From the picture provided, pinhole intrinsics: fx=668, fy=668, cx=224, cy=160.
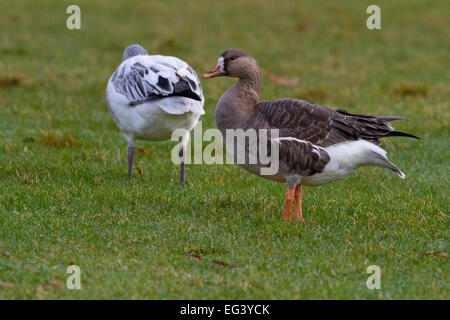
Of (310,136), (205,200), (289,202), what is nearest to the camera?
(310,136)

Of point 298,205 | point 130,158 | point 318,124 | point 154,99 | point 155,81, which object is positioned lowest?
point 298,205

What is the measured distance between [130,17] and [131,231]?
1410cm

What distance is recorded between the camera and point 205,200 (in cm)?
743

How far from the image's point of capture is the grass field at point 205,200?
543 cm

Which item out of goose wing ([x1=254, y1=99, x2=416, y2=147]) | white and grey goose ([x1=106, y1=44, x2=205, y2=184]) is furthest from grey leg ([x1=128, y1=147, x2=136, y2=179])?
goose wing ([x1=254, y1=99, x2=416, y2=147])

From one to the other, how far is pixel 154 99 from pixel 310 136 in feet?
6.92

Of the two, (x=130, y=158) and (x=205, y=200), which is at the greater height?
(x=130, y=158)

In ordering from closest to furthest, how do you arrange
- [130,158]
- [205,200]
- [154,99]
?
[205,200]
[154,99]
[130,158]

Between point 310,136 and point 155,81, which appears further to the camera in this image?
point 155,81

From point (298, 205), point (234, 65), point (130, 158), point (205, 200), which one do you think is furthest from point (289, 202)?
point (130, 158)

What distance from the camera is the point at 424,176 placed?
861 centimetres

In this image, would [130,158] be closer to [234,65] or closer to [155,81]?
[155,81]

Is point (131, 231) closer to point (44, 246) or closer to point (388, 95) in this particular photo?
point (44, 246)
